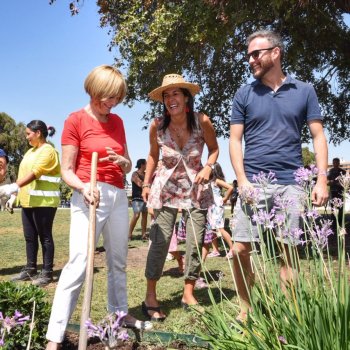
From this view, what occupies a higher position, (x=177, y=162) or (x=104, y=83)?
(x=104, y=83)

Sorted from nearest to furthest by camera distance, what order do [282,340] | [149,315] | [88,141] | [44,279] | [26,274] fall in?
[282,340]
[88,141]
[149,315]
[44,279]
[26,274]

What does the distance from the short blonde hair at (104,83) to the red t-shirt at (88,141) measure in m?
0.20

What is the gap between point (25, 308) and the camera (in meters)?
2.92

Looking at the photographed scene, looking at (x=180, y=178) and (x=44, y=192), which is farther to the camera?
(x=44, y=192)

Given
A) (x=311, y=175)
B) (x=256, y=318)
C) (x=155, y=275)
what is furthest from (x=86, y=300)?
(x=155, y=275)

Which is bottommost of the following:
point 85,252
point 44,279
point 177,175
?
point 44,279

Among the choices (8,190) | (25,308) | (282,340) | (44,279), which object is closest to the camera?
(282,340)

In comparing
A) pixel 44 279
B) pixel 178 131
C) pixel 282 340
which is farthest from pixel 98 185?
pixel 44 279

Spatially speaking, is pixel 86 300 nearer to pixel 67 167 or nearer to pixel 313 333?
pixel 313 333

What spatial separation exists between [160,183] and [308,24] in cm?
708

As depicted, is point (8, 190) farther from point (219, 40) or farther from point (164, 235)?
point (219, 40)

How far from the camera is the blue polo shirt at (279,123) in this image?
3279mm

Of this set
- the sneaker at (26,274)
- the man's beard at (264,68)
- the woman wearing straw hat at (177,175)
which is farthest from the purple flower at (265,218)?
the sneaker at (26,274)

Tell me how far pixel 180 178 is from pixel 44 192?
2.33 m
